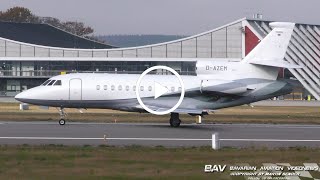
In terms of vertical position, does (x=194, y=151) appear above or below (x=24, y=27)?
below

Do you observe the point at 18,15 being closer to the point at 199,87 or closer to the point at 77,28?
the point at 77,28

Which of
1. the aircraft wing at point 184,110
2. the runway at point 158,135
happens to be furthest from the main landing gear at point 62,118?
the aircraft wing at point 184,110

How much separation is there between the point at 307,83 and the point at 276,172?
80570 millimetres

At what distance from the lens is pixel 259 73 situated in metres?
43.4

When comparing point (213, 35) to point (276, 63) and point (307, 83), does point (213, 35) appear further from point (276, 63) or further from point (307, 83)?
point (276, 63)

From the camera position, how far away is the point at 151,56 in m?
99.1

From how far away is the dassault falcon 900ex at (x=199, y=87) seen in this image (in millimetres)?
42906

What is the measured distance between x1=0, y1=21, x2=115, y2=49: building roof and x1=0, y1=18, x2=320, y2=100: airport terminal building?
804 cm

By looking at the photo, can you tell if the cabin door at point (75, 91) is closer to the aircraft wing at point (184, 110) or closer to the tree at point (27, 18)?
the aircraft wing at point (184, 110)

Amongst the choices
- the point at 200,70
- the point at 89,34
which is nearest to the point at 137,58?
the point at 200,70

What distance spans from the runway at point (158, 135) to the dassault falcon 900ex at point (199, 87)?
166 cm

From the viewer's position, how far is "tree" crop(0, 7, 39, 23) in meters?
174
